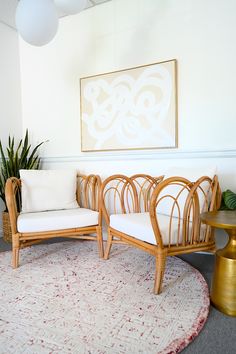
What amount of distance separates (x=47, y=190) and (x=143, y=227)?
3.44 feet

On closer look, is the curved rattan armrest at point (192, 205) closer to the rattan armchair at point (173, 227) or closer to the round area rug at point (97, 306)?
the rattan armchair at point (173, 227)

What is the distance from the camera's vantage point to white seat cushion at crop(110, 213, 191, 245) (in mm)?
1429

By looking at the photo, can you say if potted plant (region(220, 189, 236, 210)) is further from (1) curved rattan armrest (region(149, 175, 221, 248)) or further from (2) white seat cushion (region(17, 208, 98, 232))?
(2) white seat cushion (region(17, 208, 98, 232))

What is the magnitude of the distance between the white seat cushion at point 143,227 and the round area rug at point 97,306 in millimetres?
295

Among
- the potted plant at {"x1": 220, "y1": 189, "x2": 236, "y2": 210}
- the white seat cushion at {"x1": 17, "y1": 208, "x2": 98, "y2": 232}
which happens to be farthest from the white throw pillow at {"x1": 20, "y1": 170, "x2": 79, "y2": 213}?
the potted plant at {"x1": 220, "y1": 189, "x2": 236, "y2": 210}

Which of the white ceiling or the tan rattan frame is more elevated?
the white ceiling

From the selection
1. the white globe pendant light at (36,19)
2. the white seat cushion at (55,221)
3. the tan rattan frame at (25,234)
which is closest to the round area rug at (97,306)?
the tan rattan frame at (25,234)

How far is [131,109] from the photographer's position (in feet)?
7.75

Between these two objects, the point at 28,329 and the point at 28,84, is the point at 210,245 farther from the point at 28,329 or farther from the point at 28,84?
the point at 28,84

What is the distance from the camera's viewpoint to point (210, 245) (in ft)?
5.16

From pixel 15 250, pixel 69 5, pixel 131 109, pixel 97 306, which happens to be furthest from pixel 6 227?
pixel 69 5

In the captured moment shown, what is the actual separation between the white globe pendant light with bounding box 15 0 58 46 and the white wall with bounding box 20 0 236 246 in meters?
0.77

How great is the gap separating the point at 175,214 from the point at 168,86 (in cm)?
113

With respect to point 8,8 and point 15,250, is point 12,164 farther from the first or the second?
point 8,8
